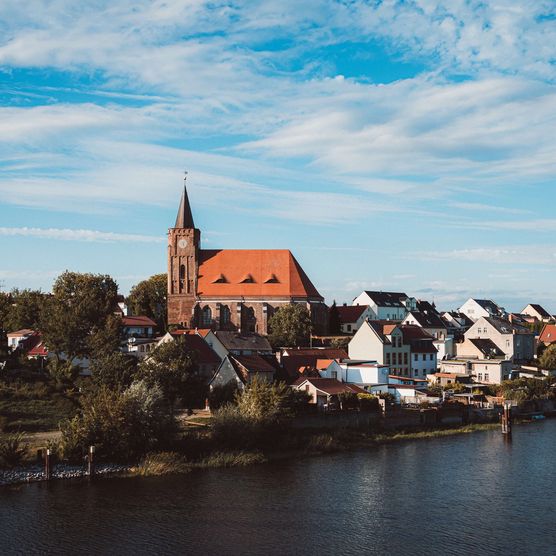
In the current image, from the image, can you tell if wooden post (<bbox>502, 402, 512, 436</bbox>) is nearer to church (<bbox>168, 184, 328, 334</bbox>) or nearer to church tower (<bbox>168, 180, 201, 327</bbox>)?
church (<bbox>168, 184, 328, 334</bbox>)

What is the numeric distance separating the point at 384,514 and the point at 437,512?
8.59 ft

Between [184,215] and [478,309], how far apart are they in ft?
206

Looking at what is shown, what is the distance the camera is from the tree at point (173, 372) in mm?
56906

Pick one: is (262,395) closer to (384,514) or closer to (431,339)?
(384,514)

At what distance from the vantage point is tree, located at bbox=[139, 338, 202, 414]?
5691cm

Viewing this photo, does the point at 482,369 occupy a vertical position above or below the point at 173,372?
below

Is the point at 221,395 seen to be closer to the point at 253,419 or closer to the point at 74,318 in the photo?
the point at 253,419

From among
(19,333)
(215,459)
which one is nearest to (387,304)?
(19,333)

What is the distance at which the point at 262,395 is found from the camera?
50.1m

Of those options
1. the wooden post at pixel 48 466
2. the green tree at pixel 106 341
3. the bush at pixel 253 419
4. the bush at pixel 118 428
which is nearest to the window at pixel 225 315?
the green tree at pixel 106 341

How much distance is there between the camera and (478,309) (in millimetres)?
137125

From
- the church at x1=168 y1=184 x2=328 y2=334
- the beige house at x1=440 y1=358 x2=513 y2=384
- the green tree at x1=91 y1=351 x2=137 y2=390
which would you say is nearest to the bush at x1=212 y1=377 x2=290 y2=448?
the green tree at x1=91 y1=351 x2=137 y2=390

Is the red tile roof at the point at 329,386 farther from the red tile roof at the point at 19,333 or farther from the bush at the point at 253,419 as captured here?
the red tile roof at the point at 19,333

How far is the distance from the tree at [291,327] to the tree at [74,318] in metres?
19.9
